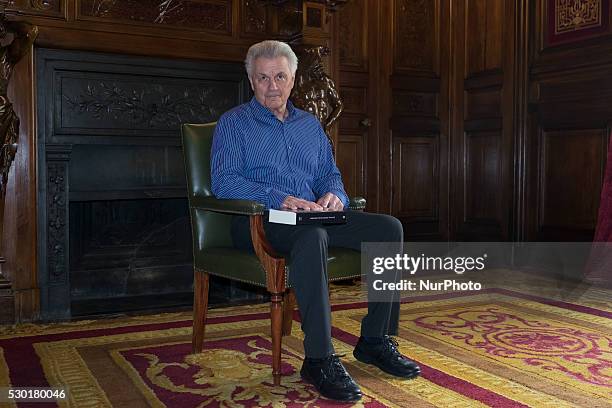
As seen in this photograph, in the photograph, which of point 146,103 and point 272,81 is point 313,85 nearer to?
point 146,103

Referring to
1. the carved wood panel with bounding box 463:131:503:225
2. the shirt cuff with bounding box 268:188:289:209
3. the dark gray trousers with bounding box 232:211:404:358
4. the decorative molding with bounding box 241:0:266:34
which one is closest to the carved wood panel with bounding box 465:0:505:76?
the carved wood panel with bounding box 463:131:503:225

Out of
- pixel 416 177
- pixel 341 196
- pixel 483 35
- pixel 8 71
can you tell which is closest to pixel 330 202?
pixel 341 196

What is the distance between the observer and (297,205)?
2340mm

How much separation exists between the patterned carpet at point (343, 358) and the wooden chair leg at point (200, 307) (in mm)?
62

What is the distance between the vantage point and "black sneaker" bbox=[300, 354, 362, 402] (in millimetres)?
2080

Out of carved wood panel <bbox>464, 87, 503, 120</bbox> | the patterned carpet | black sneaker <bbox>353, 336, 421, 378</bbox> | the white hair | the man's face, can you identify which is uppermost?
carved wood panel <bbox>464, 87, 503, 120</bbox>

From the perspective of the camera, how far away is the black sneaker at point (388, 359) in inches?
91.5

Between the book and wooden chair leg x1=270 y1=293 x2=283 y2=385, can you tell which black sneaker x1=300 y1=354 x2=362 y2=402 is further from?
the book

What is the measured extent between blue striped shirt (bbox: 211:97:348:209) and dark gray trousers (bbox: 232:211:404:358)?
0.44 ft

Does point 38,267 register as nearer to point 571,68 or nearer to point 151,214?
point 151,214

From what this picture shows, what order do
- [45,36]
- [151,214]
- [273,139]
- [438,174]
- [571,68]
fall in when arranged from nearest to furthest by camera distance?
[273,139] < [45,36] < [151,214] < [571,68] < [438,174]

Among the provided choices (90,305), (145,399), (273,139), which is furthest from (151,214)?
(145,399)

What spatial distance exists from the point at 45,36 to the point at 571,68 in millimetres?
3134

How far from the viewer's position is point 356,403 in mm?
2086
